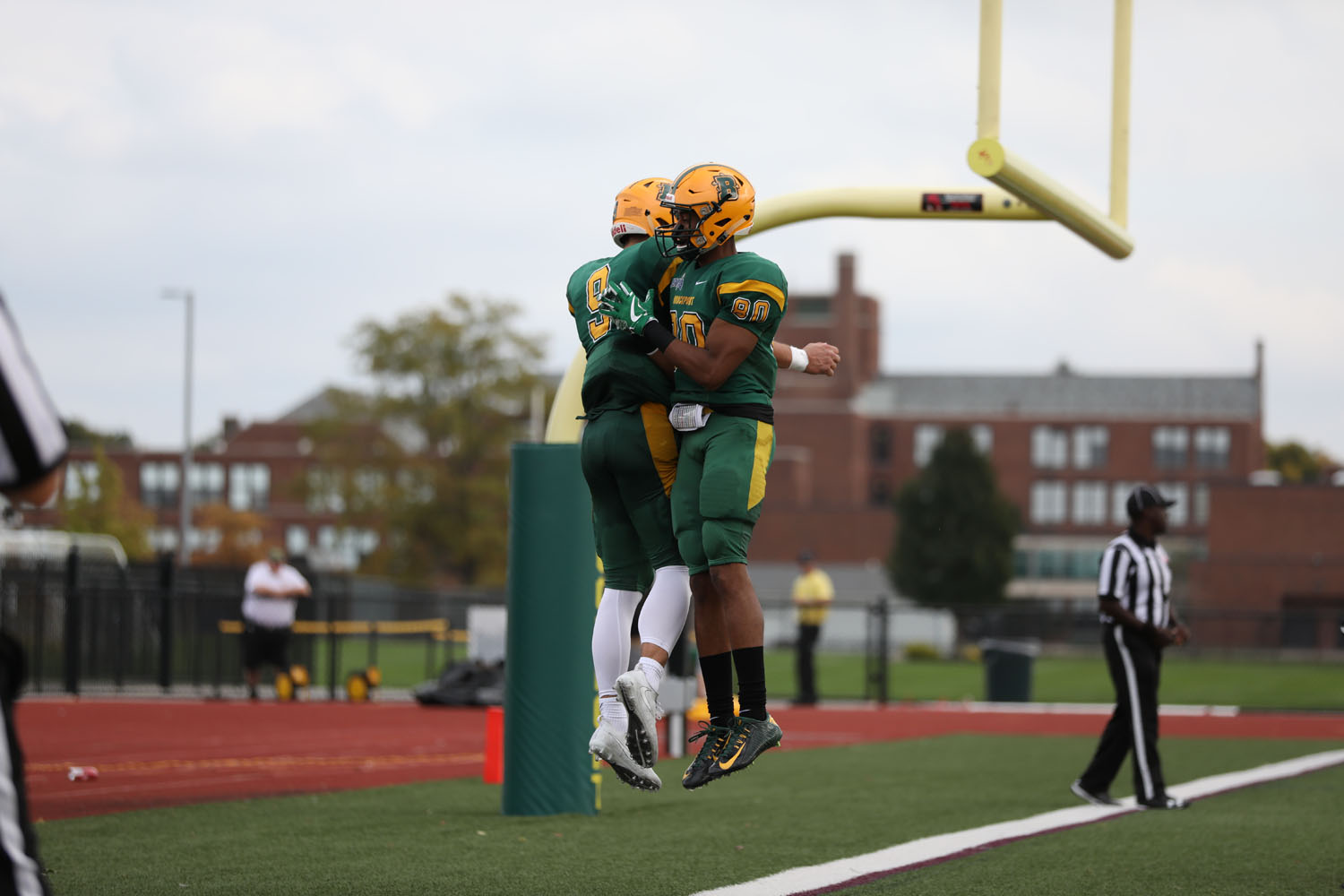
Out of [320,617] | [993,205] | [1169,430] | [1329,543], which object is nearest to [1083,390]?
[1169,430]

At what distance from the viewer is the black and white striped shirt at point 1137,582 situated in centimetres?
1157

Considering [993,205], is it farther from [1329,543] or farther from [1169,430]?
[1169,430]

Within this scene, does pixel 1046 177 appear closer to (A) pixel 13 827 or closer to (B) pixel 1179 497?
(A) pixel 13 827

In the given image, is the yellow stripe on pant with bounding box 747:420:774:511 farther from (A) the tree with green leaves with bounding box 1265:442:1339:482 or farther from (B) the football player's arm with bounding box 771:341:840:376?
(A) the tree with green leaves with bounding box 1265:442:1339:482

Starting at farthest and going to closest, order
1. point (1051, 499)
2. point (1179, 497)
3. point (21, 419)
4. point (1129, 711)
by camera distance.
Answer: point (1051, 499)
point (1179, 497)
point (1129, 711)
point (21, 419)

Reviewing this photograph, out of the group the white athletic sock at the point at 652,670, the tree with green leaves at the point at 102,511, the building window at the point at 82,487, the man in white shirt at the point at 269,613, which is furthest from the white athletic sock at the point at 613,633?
the tree with green leaves at the point at 102,511

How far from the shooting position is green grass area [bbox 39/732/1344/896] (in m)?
7.33

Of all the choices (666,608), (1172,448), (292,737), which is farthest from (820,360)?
(1172,448)

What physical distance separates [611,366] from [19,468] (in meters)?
2.96

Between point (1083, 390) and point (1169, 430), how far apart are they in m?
8.48

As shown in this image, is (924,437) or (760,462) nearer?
(760,462)

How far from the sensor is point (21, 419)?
3.63 m

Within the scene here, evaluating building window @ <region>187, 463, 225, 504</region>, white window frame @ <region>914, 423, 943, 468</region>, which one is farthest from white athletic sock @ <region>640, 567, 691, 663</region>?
building window @ <region>187, 463, 225, 504</region>

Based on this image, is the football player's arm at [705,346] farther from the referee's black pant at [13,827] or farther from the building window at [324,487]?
the building window at [324,487]
